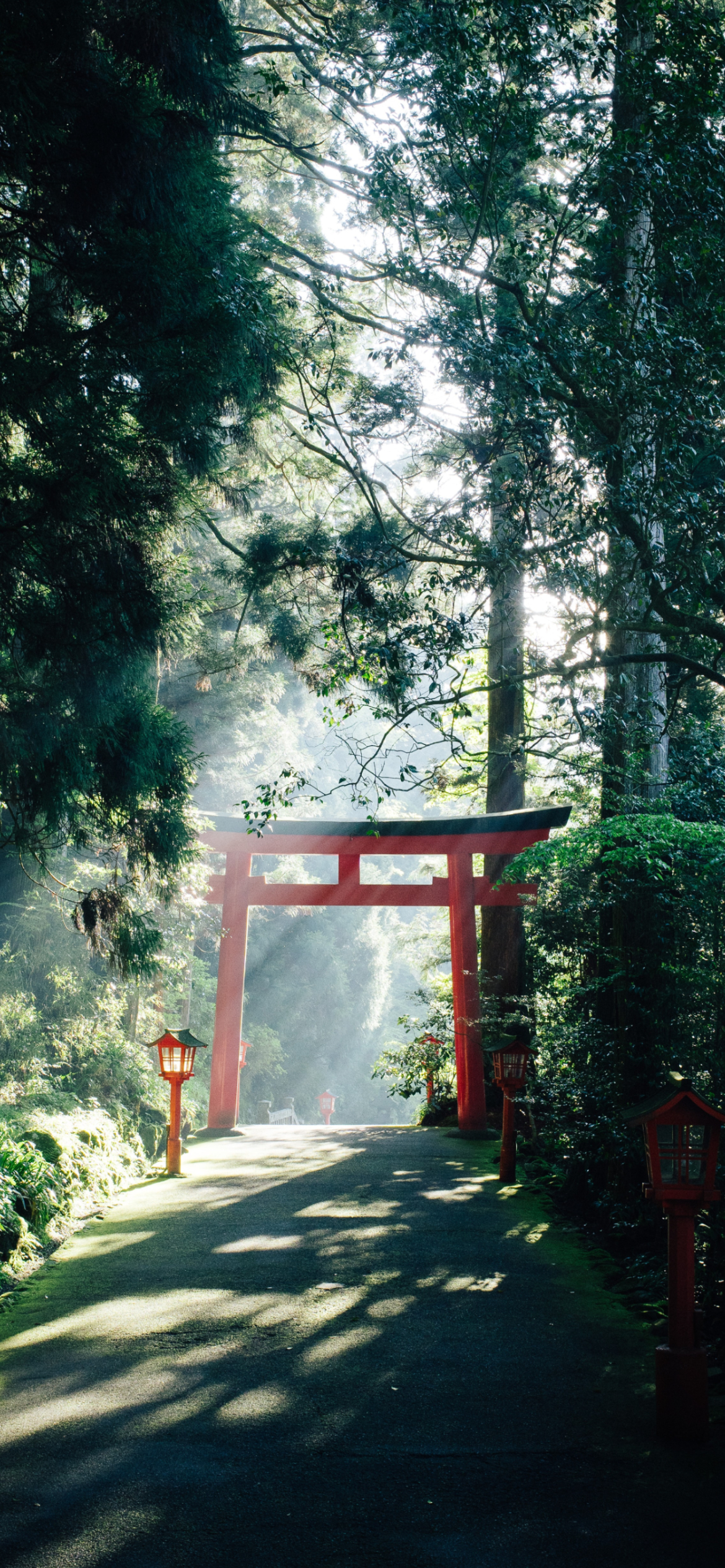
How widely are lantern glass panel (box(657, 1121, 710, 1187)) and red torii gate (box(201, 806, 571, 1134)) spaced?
6269 millimetres

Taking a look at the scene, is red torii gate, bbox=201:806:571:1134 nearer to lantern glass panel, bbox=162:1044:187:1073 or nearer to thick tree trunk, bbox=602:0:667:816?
thick tree trunk, bbox=602:0:667:816

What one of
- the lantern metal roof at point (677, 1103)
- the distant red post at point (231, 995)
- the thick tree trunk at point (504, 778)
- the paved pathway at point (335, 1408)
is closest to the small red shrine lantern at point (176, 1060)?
the paved pathway at point (335, 1408)

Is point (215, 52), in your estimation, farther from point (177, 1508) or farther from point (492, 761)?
point (492, 761)

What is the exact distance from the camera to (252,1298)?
4270 mm

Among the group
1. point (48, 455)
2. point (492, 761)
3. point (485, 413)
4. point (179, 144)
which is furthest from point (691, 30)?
point (492, 761)

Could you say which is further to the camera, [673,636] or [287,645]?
[287,645]

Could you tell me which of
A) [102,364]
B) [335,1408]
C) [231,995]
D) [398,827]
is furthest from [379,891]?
[335,1408]

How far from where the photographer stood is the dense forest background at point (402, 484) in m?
4.01

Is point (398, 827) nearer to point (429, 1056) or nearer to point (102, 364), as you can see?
point (429, 1056)

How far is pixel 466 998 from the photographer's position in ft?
33.7

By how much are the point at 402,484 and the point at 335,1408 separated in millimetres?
8561

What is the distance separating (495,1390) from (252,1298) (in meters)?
1.36

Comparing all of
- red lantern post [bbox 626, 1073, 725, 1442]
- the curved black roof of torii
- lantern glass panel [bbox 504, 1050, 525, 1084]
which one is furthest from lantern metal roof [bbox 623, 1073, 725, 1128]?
the curved black roof of torii

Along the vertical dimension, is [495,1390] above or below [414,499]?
below
